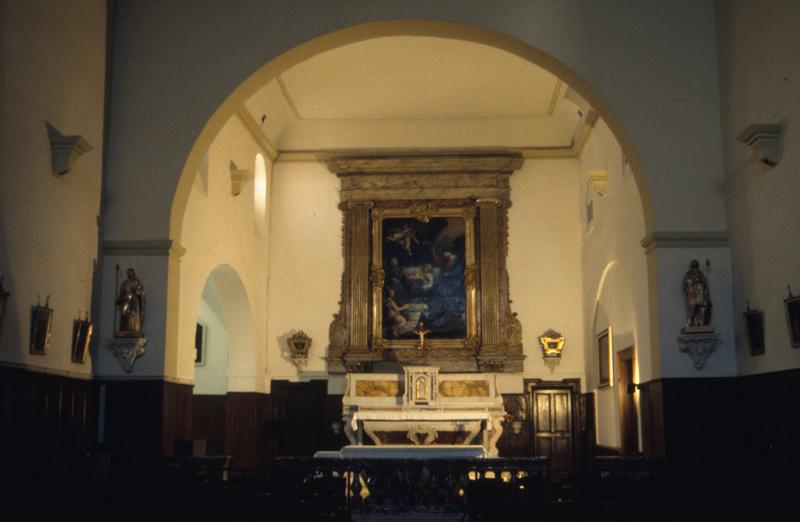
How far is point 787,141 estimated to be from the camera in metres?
9.03

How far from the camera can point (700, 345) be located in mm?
10320

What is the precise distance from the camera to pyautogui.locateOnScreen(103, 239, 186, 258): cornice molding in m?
11.0

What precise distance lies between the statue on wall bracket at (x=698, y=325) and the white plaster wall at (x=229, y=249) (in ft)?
21.4

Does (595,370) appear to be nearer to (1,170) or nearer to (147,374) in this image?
(147,374)

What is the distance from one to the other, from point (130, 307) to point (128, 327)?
0.73ft

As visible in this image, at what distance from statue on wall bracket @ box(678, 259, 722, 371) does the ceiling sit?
716 centimetres

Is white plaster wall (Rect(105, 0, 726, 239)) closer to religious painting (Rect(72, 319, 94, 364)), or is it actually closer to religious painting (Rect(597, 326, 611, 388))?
religious painting (Rect(72, 319, 94, 364))

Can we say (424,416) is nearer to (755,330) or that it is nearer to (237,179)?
(237,179)

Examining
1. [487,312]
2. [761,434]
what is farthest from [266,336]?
[761,434]

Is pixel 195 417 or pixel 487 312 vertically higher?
pixel 487 312

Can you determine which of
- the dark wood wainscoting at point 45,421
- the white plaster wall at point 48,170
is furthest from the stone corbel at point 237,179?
the dark wood wainscoting at point 45,421

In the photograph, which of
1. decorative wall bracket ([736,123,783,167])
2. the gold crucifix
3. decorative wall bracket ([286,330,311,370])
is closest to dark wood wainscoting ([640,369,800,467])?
decorative wall bracket ([736,123,783,167])

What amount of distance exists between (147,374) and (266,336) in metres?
8.54

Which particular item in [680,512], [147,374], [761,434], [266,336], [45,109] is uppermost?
[45,109]
